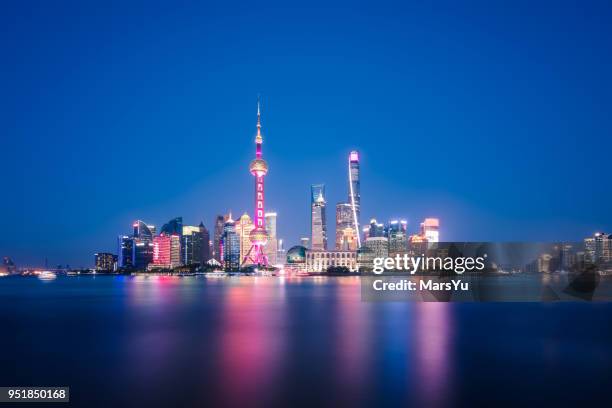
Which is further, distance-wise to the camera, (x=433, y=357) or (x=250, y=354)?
(x=250, y=354)

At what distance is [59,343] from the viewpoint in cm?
3784

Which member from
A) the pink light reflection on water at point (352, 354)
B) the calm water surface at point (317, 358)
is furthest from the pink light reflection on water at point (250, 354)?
the pink light reflection on water at point (352, 354)

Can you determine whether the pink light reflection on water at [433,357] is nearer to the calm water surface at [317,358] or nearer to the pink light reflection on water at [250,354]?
the calm water surface at [317,358]

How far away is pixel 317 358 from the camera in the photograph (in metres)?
31.8

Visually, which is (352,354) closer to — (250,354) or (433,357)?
(433,357)

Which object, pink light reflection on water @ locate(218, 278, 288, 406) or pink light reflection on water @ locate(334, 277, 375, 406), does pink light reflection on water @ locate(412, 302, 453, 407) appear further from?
pink light reflection on water @ locate(218, 278, 288, 406)

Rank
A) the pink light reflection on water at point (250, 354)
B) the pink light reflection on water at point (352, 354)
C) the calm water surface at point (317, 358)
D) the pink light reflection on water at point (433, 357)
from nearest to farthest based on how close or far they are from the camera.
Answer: the calm water surface at point (317, 358), the pink light reflection on water at point (433, 357), the pink light reflection on water at point (352, 354), the pink light reflection on water at point (250, 354)

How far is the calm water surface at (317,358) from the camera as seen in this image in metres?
23.5

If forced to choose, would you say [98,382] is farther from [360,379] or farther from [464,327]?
[464,327]

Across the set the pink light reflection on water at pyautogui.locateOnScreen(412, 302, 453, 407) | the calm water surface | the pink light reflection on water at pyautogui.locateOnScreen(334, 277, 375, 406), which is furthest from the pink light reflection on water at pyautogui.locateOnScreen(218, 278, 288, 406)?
the pink light reflection on water at pyautogui.locateOnScreen(412, 302, 453, 407)

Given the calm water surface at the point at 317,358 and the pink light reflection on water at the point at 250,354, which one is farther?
the pink light reflection on water at the point at 250,354

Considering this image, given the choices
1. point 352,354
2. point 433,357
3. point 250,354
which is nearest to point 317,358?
point 352,354

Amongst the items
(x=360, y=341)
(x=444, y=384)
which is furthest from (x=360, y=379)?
(x=360, y=341)

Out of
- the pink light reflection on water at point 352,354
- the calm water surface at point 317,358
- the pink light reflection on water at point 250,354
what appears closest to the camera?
the calm water surface at point 317,358
